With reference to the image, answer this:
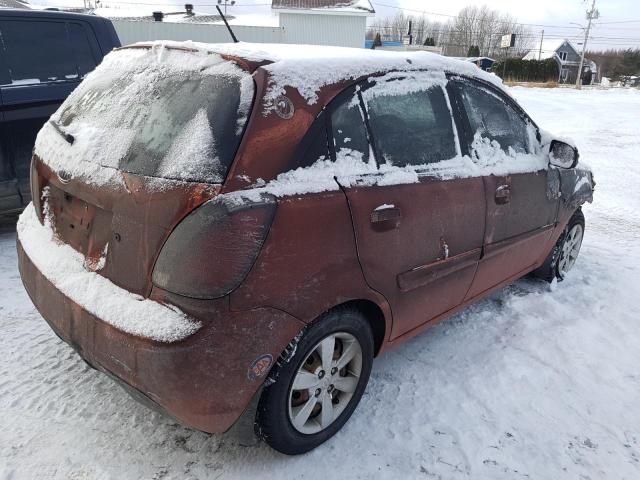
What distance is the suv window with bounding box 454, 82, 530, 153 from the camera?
289 cm

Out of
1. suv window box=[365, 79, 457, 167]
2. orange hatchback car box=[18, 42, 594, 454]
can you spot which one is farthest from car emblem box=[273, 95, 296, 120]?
suv window box=[365, 79, 457, 167]

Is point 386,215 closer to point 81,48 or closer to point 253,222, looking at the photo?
point 253,222

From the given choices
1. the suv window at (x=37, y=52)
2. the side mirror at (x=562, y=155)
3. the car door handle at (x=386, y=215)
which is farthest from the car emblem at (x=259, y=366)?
the suv window at (x=37, y=52)

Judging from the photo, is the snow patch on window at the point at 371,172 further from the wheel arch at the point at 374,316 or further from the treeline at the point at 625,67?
the treeline at the point at 625,67

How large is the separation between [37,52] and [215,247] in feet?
12.4

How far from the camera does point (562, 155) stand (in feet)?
11.5

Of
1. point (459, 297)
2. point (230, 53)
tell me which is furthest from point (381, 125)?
point (459, 297)

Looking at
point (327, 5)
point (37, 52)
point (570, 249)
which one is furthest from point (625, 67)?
point (37, 52)

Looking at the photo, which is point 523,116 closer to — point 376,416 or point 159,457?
point 376,416

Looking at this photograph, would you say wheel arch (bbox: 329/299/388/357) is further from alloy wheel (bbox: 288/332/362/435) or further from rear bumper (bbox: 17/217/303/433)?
rear bumper (bbox: 17/217/303/433)

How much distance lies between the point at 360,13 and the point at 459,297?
2726 centimetres

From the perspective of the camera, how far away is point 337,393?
7.98 ft

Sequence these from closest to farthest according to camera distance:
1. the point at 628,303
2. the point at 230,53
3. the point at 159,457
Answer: the point at 230,53 < the point at 159,457 < the point at 628,303

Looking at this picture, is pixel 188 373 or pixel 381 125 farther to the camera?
pixel 381 125
